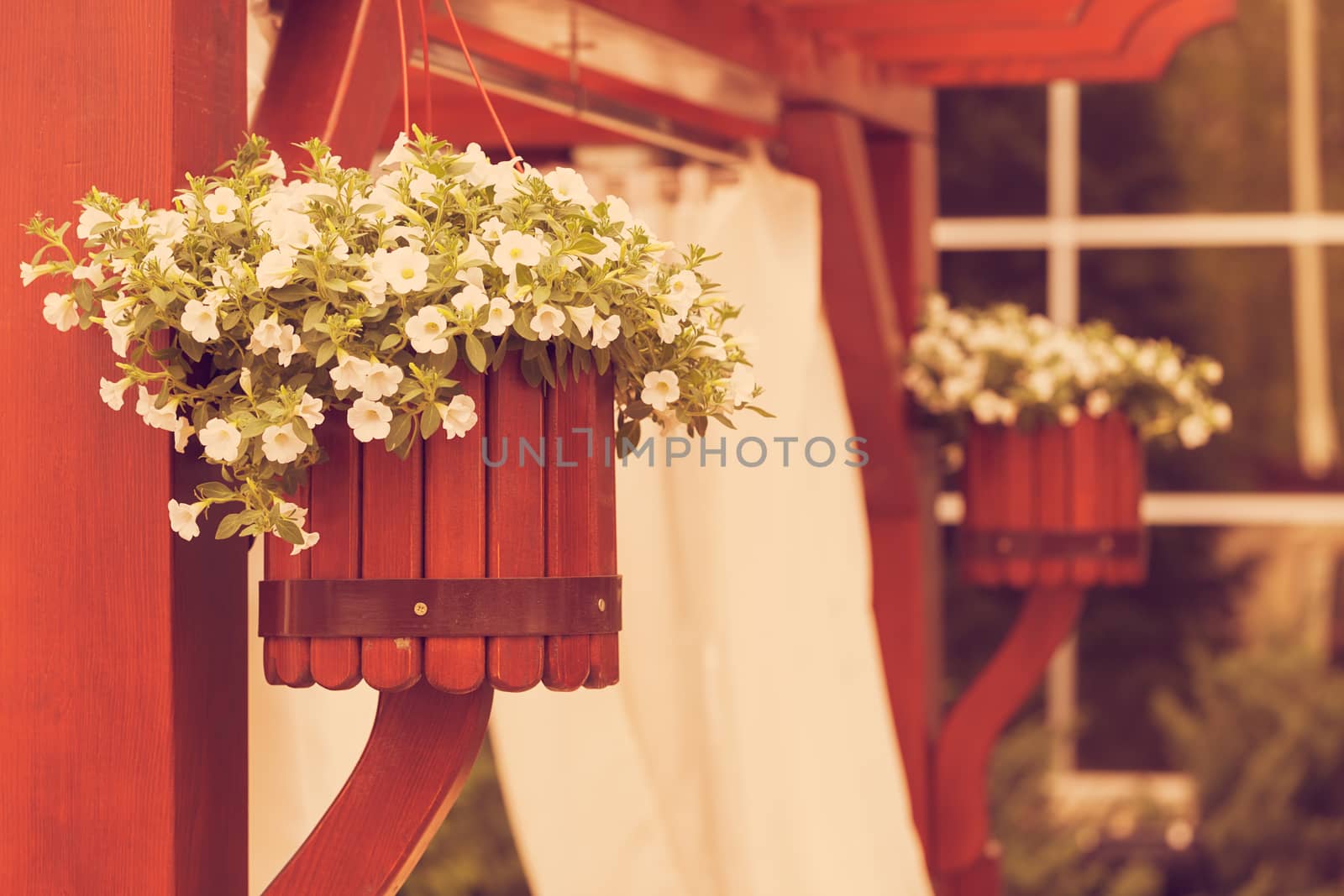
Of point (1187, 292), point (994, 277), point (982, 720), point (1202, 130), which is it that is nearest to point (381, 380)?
point (982, 720)

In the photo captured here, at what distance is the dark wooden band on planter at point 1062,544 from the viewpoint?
11.1ft

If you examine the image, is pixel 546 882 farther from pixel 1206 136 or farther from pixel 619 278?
pixel 1206 136

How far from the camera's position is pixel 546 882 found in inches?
113

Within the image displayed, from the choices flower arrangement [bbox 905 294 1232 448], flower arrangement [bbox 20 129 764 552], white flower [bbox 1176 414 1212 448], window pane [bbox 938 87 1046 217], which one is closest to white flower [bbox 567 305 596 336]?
flower arrangement [bbox 20 129 764 552]

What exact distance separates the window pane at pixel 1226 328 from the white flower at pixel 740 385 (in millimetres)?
4197

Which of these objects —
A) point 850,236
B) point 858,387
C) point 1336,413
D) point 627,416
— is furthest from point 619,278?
point 1336,413

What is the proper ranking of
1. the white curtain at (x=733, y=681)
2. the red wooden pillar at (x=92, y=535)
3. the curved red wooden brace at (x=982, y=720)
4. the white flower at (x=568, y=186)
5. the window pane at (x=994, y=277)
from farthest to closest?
the window pane at (x=994, y=277)
the curved red wooden brace at (x=982, y=720)
the white curtain at (x=733, y=681)
the red wooden pillar at (x=92, y=535)
the white flower at (x=568, y=186)

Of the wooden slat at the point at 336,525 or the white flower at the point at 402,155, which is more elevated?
the white flower at the point at 402,155

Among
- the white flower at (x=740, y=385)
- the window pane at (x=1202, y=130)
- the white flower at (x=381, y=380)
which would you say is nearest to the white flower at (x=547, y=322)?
the white flower at (x=381, y=380)

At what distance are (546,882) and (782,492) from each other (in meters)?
0.78

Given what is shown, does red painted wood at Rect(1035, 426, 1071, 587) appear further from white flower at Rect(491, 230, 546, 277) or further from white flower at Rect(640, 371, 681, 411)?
white flower at Rect(491, 230, 546, 277)

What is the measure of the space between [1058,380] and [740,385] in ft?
6.62

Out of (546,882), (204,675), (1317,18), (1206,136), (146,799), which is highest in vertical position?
(1317,18)

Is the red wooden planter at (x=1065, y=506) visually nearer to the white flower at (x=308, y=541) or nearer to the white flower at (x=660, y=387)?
the white flower at (x=660, y=387)
